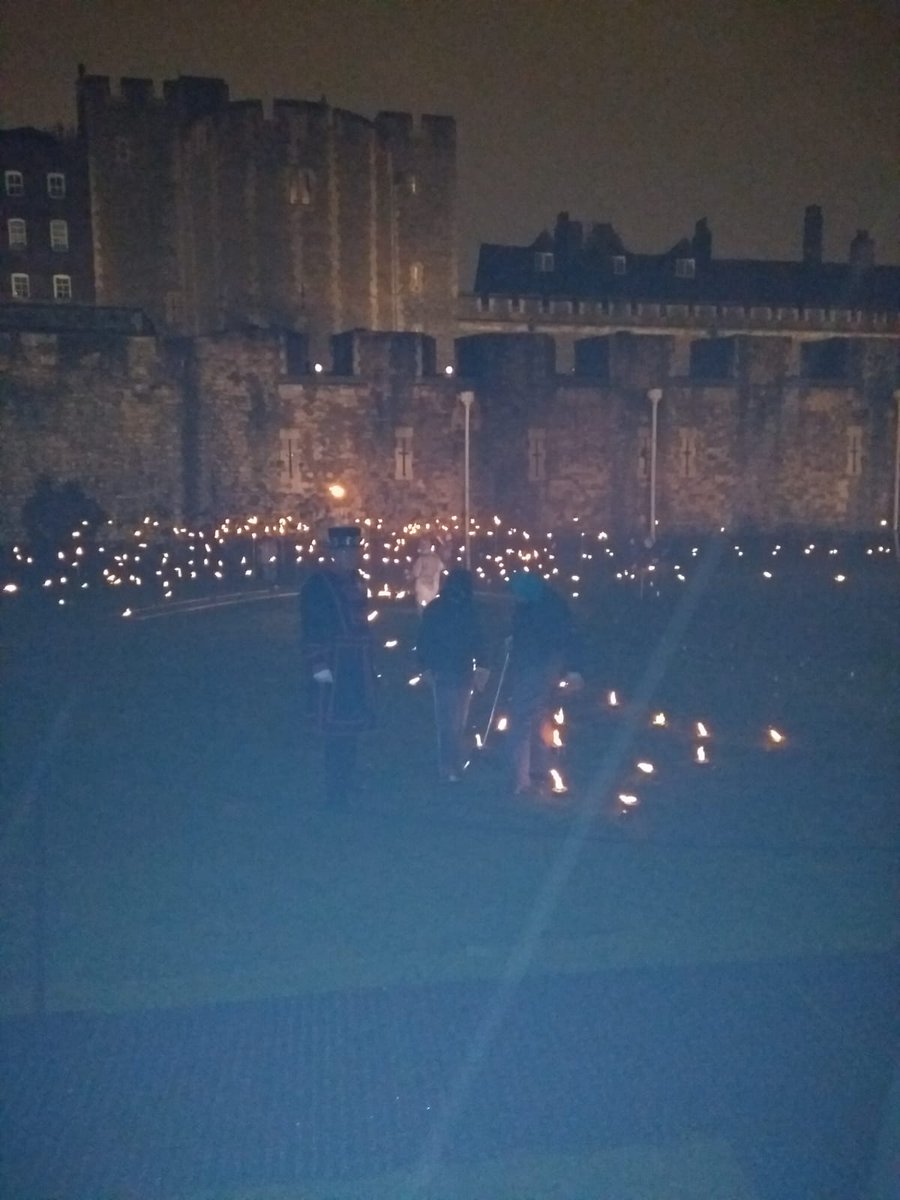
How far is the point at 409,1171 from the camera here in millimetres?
3594

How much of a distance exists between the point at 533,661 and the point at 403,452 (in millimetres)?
18151

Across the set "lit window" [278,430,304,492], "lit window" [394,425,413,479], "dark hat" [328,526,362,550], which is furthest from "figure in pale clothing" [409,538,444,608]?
"lit window" [394,425,413,479]

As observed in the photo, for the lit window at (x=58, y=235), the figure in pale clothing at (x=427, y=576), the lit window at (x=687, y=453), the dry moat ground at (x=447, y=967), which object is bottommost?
the dry moat ground at (x=447, y=967)

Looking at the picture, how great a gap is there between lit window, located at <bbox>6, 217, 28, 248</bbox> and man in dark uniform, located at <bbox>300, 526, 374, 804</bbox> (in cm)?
4173

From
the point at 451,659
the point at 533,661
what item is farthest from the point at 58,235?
the point at 533,661

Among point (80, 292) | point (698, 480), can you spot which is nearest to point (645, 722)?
point (698, 480)

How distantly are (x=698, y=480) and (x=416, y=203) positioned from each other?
14208mm

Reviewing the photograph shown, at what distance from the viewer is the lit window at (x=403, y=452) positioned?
24812 millimetres

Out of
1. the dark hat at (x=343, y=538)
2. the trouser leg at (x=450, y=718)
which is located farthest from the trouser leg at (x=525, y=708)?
the dark hat at (x=343, y=538)

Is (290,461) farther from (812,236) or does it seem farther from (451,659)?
(812,236)

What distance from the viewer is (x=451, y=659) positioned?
287 inches

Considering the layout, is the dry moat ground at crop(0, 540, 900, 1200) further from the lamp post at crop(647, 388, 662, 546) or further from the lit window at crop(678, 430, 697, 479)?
the lit window at crop(678, 430, 697, 479)

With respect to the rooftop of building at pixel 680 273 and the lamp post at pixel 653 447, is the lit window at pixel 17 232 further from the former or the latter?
the lamp post at pixel 653 447

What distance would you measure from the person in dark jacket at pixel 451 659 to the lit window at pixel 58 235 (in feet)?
136
